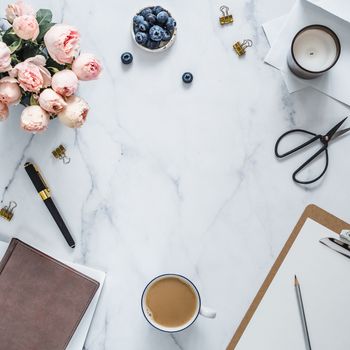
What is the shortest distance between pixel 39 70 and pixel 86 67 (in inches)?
2.5

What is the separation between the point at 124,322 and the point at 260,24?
564 millimetres

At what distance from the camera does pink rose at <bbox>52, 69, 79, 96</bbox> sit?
0.71m

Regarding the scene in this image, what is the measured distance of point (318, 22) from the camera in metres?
0.90

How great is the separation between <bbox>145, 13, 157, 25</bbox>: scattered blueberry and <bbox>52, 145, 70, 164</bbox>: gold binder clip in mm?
257

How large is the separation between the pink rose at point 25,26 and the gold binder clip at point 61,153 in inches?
9.9

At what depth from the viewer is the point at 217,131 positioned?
911mm

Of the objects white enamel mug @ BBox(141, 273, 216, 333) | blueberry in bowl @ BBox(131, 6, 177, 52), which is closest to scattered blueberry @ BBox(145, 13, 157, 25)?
blueberry in bowl @ BBox(131, 6, 177, 52)

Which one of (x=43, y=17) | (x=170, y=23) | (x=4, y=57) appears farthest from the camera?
(x=170, y=23)

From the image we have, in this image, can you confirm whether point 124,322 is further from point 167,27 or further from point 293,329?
point 167,27

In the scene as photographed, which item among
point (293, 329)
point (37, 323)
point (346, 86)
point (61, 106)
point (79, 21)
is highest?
point (346, 86)

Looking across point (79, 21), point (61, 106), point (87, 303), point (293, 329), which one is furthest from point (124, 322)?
point (79, 21)

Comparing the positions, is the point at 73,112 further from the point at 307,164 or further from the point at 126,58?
the point at 307,164

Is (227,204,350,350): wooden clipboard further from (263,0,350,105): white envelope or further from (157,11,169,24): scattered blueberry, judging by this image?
(157,11,169,24): scattered blueberry

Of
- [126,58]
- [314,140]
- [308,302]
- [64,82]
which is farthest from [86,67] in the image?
[308,302]
